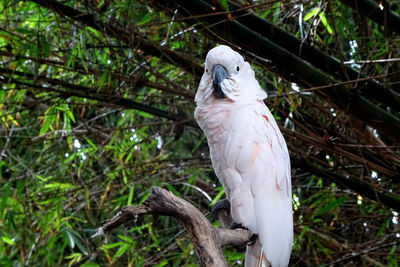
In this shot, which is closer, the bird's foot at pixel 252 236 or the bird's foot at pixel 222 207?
the bird's foot at pixel 252 236

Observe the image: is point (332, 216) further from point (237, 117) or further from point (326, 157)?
point (237, 117)

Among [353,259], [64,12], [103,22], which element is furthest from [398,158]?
[64,12]

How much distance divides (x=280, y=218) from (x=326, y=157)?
2.91 ft

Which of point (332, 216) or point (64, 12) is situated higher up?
point (64, 12)

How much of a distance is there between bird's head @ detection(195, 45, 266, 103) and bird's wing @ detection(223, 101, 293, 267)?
0.06 meters

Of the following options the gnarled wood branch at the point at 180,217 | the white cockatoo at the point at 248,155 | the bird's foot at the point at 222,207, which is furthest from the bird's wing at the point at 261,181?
the gnarled wood branch at the point at 180,217

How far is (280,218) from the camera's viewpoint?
137 centimetres

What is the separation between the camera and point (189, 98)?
6.62 ft

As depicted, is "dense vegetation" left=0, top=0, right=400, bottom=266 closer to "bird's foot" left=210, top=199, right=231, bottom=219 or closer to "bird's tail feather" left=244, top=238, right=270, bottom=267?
"bird's foot" left=210, top=199, right=231, bottom=219

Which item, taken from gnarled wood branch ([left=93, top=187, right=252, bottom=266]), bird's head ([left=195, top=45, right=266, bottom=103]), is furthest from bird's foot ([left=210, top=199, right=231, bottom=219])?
gnarled wood branch ([left=93, top=187, right=252, bottom=266])

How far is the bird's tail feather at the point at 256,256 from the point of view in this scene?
1.35m

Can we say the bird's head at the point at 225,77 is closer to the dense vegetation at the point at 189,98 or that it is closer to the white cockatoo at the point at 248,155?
the white cockatoo at the point at 248,155

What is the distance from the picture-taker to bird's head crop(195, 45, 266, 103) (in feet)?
4.60

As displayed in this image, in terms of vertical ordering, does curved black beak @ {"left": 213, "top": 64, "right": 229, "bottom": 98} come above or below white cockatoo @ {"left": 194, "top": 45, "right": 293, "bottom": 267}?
above
